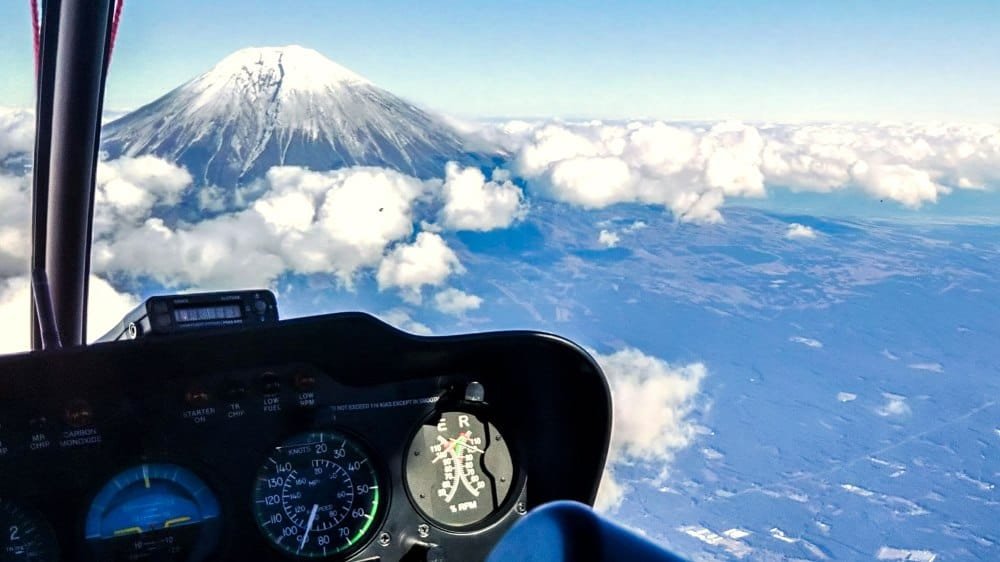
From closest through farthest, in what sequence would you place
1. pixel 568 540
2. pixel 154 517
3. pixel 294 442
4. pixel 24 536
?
pixel 568 540, pixel 24 536, pixel 154 517, pixel 294 442

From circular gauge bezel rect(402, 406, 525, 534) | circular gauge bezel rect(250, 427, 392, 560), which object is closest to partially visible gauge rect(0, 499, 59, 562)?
circular gauge bezel rect(250, 427, 392, 560)

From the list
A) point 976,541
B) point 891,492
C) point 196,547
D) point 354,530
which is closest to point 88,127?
point 196,547

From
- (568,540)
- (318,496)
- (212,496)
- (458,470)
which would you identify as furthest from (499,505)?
(568,540)

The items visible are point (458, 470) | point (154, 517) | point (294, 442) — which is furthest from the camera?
point (458, 470)

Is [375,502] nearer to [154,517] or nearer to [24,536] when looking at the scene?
[154,517]

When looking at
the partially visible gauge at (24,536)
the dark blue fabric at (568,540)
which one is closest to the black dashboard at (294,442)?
the partially visible gauge at (24,536)

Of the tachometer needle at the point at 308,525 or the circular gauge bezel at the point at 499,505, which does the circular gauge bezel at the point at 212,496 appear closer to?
the tachometer needle at the point at 308,525

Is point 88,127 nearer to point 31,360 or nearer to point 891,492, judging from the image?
point 31,360

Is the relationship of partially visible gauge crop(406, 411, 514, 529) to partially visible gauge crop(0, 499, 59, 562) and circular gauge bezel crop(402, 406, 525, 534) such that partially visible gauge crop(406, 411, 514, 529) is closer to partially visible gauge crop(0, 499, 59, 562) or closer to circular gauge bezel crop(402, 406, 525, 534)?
circular gauge bezel crop(402, 406, 525, 534)
